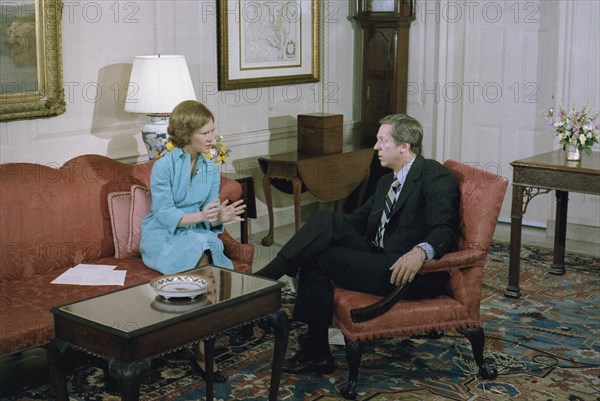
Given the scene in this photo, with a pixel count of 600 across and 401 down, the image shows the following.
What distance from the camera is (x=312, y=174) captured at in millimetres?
6211

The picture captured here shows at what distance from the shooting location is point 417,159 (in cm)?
402

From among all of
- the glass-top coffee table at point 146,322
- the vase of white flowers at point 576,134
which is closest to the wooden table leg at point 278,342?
the glass-top coffee table at point 146,322

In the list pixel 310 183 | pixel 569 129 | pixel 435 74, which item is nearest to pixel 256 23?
pixel 310 183

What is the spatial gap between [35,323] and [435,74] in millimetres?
4664

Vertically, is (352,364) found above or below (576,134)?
below

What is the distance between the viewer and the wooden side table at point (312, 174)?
6.11m

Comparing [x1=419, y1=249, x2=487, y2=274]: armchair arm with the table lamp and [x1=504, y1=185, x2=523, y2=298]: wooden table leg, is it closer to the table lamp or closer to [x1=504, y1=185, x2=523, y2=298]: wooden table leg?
[x1=504, y1=185, x2=523, y2=298]: wooden table leg

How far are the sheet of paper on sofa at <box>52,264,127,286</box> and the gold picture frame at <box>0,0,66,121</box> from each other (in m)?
1.07

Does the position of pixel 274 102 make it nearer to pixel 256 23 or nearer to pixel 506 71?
pixel 256 23

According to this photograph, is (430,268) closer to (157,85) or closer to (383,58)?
(157,85)

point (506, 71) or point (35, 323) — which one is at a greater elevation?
point (506, 71)

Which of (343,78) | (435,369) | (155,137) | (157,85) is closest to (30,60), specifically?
(157,85)

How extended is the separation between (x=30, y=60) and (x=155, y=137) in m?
0.83

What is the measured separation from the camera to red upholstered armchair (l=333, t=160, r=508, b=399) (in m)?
3.64
